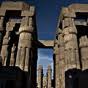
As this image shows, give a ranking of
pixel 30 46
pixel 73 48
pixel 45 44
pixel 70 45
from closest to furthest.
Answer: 1. pixel 73 48
2. pixel 70 45
3. pixel 30 46
4. pixel 45 44

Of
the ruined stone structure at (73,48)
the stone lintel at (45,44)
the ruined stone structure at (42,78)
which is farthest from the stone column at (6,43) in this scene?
the ruined stone structure at (42,78)

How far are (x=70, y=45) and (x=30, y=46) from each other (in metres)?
4.14

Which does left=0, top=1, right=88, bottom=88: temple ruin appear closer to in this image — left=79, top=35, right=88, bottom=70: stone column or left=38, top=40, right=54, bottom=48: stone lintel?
left=79, top=35, right=88, bottom=70: stone column

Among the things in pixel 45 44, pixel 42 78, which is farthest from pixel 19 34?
pixel 42 78

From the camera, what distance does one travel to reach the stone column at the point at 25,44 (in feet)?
79.9

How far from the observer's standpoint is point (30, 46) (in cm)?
2595

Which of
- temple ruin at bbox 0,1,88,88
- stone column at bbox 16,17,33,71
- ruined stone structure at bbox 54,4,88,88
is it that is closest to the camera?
temple ruin at bbox 0,1,88,88

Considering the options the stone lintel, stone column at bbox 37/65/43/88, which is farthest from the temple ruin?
stone column at bbox 37/65/43/88

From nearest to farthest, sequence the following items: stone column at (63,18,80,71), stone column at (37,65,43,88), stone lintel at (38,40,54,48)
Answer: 1. stone column at (63,18,80,71)
2. stone lintel at (38,40,54,48)
3. stone column at (37,65,43,88)

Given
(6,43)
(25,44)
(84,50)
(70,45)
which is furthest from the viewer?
(6,43)

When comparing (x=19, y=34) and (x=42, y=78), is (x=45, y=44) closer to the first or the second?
(x=19, y=34)

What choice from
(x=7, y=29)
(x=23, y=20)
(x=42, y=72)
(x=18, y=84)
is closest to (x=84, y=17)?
(x=23, y=20)

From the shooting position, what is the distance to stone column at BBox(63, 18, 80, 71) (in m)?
23.9

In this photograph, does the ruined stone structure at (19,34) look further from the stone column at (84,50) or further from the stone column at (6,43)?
the stone column at (84,50)
